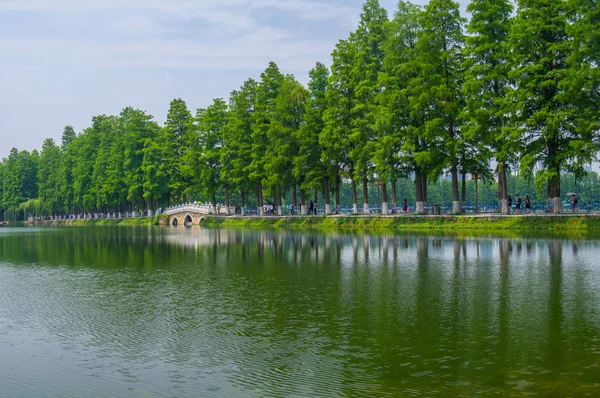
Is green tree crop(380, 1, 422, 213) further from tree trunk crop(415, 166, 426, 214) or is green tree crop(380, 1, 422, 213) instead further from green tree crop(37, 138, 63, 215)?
green tree crop(37, 138, 63, 215)

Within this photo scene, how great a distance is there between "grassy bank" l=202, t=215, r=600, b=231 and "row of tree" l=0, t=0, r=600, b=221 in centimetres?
185

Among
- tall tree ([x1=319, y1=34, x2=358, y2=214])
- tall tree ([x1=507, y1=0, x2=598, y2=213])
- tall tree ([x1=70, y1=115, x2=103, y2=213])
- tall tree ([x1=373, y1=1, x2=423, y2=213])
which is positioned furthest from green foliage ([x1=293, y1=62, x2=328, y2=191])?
tall tree ([x1=70, y1=115, x2=103, y2=213])

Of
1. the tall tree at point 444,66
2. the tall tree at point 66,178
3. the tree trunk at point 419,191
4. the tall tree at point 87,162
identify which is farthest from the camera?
the tall tree at point 66,178

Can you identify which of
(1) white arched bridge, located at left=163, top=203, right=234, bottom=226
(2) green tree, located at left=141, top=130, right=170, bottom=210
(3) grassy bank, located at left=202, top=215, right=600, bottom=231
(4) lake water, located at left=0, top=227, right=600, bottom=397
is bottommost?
(4) lake water, located at left=0, top=227, right=600, bottom=397

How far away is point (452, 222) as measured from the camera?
45.1 m

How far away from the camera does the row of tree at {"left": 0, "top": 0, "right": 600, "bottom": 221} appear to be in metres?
38.2

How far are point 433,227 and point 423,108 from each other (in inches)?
347

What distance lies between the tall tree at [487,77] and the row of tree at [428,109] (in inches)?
3.3

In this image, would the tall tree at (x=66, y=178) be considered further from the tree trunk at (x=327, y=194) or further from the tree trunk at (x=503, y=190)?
the tree trunk at (x=503, y=190)

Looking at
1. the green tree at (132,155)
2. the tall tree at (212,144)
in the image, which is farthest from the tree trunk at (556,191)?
the green tree at (132,155)

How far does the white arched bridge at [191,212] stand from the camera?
82.2m

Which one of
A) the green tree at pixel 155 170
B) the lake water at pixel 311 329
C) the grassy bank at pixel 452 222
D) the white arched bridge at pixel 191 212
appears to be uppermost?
the green tree at pixel 155 170

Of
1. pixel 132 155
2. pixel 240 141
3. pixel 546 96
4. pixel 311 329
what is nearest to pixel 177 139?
pixel 132 155

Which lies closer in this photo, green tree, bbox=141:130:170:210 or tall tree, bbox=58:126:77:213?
green tree, bbox=141:130:170:210
